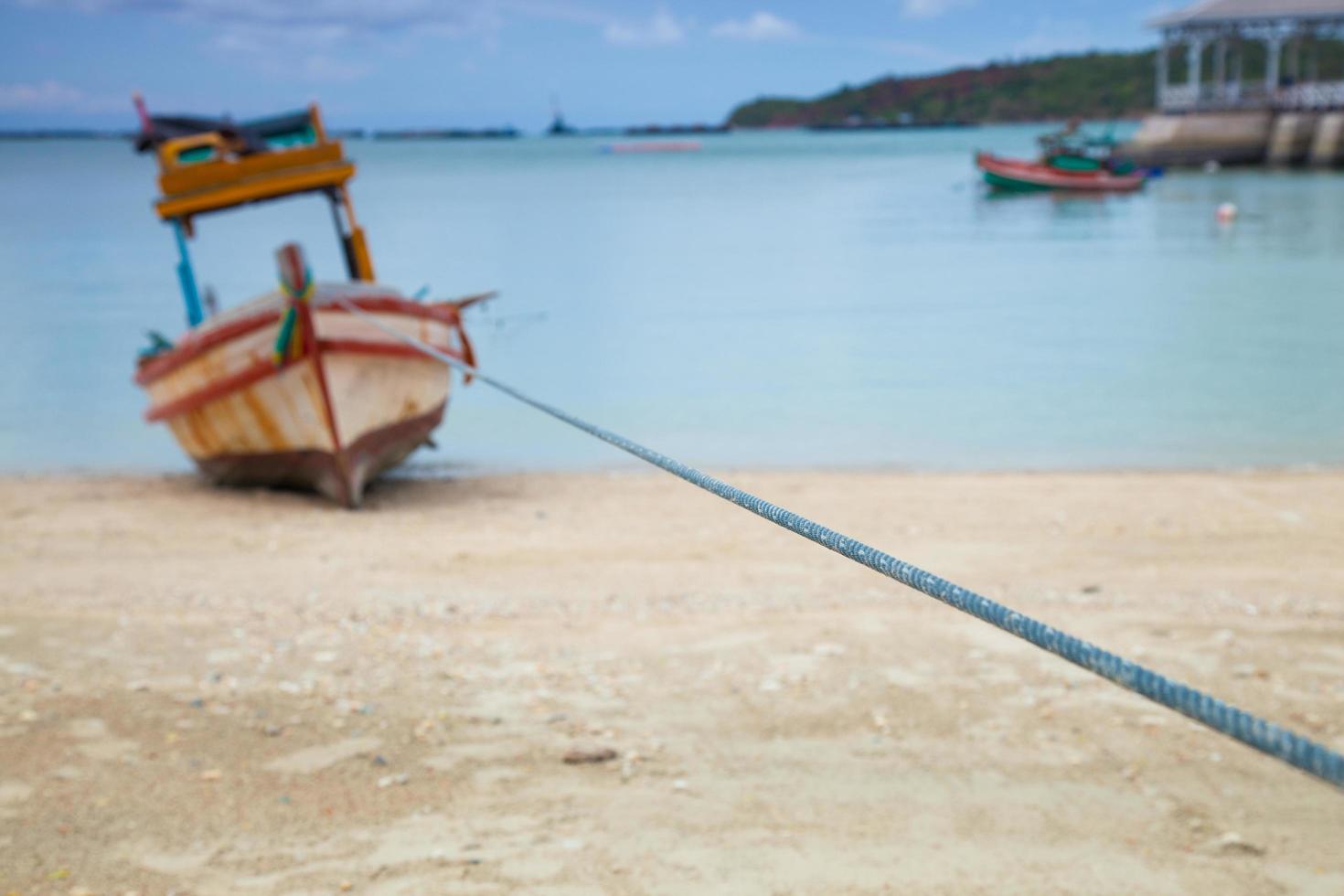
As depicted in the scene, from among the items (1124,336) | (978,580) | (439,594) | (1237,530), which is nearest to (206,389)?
(439,594)

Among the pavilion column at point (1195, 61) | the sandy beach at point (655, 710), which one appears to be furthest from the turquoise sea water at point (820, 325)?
the pavilion column at point (1195, 61)

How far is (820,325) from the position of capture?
2236 centimetres

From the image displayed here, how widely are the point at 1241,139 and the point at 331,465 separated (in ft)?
203

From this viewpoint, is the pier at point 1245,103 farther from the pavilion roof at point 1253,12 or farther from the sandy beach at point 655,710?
the sandy beach at point 655,710

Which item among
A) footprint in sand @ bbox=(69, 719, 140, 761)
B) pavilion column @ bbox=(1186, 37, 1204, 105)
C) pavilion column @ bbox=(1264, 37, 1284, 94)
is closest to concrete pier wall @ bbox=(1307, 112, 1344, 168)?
pavilion column @ bbox=(1264, 37, 1284, 94)

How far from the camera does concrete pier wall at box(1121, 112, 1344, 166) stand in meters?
57.3

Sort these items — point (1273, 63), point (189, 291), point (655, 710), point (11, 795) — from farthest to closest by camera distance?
point (1273, 63) < point (189, 291) < point (655, 710) < point (11, 795)

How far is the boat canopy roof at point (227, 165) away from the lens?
9.46 metres

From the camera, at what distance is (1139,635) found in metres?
5.89

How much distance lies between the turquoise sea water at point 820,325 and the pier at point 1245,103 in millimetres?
7126

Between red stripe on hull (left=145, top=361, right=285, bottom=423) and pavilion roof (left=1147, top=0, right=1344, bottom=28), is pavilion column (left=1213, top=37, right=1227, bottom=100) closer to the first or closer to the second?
pavilion roof (left=1147, top=0, right=1344, bottom=28)

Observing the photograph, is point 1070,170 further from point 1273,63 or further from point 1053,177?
point 1273,63

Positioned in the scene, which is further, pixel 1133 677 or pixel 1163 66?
pixel 1163 66

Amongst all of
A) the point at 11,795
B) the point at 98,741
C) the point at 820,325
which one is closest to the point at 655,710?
the point at 98,741
